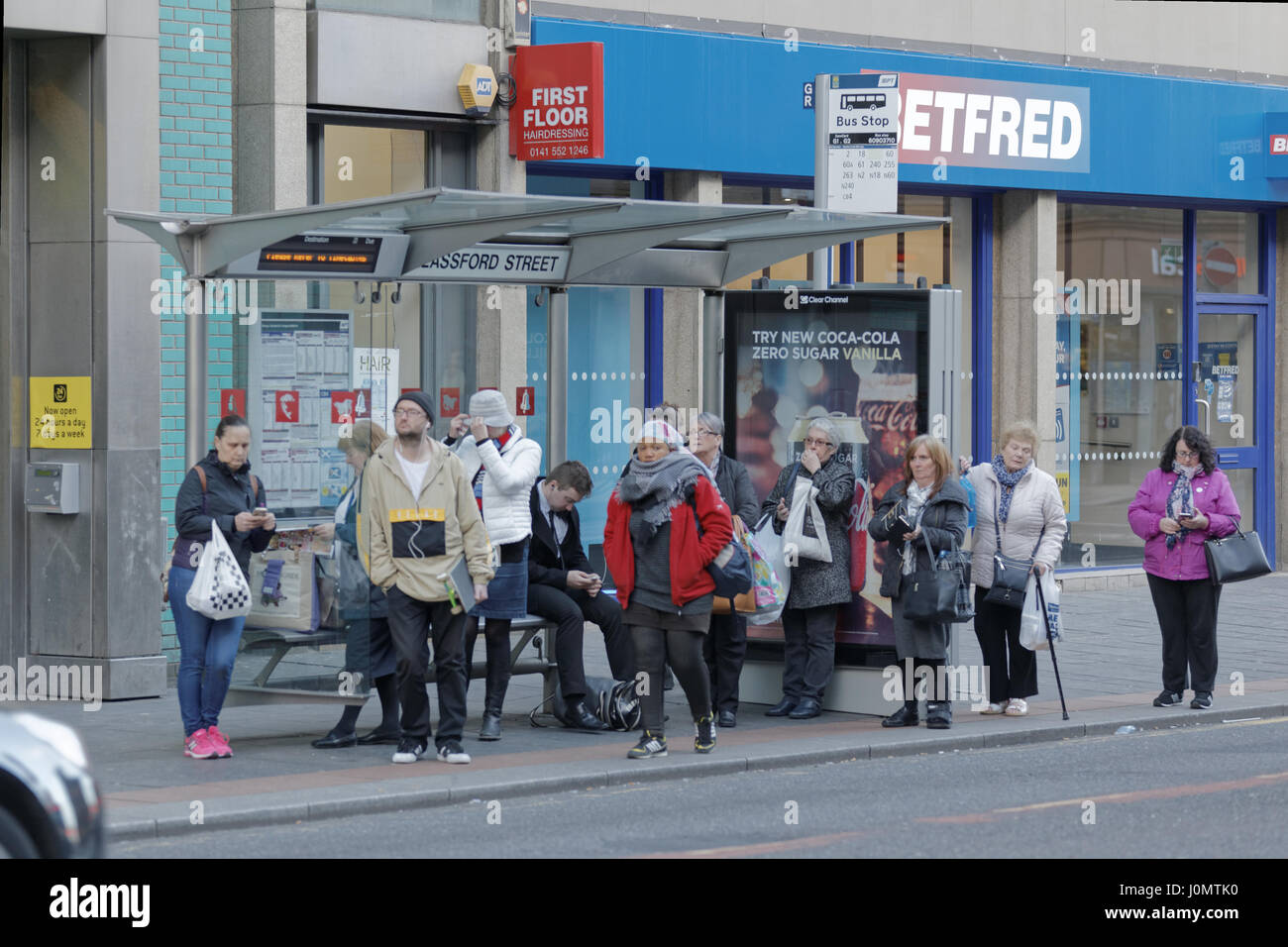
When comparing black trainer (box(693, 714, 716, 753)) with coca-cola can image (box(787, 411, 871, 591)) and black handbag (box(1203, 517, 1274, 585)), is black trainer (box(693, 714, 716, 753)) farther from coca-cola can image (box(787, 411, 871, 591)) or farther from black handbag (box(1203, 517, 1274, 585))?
black handbag (box(1203, 517, 1274, 585))

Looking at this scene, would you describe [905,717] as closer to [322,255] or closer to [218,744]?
[218,744]

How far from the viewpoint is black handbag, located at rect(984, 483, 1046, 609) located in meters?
12.2

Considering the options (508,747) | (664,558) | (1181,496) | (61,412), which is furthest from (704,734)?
(61,412)

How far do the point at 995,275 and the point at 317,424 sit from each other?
9.85m

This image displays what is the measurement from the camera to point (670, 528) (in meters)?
10.8

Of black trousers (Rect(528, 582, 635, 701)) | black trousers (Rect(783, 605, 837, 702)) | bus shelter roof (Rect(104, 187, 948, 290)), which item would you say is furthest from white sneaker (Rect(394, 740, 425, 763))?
black trousers (Rect(783, 605, 837, 702))

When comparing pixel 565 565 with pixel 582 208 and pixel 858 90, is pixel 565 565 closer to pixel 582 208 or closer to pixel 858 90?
pixel 582 208

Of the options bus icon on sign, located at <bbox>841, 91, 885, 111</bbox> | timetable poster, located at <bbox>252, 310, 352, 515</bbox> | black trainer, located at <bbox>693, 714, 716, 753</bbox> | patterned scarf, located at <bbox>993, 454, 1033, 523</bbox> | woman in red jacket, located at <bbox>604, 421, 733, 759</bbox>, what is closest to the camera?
woman in red jacket, located at <bbox>604, 421, 733, 759</bbox>

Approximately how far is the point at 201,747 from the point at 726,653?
323 cm

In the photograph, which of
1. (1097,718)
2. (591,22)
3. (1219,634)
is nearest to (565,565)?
(1097,718)

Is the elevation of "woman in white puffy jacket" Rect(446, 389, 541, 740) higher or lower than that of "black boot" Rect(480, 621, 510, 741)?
higher

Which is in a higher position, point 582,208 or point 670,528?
point 582,208

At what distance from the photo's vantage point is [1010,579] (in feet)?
40.0

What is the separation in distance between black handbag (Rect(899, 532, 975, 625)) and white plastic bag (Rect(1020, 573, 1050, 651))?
0.46 metres
